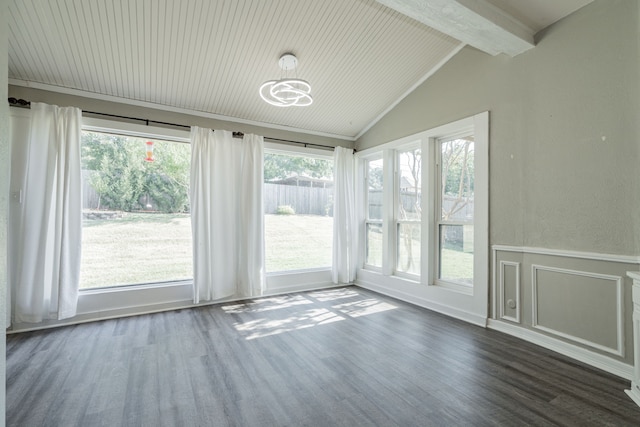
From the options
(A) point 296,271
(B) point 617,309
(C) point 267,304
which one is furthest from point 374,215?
(B) point 617,309

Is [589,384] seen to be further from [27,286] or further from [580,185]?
[27,286]

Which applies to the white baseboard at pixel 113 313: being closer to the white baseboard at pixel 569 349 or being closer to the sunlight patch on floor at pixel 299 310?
the sunlight patch on floor at pixel 299 310

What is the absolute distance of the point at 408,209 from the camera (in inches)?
179

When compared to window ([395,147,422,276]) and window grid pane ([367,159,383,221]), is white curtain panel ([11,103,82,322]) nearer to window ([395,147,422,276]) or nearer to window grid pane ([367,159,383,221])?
window grid pane ([367,159,383,221])

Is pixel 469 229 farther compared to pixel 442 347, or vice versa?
pixel 469 229

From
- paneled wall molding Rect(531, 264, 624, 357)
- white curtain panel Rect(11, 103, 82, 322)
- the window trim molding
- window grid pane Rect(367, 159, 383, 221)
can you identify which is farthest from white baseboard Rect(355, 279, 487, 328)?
white curtain panel Rect(11, 103, 82, 322)

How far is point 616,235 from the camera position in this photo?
241 cm

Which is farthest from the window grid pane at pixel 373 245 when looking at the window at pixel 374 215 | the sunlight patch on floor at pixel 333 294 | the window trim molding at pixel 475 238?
the sunlight patch on floor at pixel 333 294

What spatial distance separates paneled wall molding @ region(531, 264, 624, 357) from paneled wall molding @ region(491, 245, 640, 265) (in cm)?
13

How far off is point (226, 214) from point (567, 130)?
3887 millimetres

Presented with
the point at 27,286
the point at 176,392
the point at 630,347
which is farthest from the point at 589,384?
the point at 27,286

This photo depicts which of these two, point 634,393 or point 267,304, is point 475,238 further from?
point 267,304

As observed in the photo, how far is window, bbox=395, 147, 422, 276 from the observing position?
4363 mm

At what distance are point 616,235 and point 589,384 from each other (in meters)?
1.17
